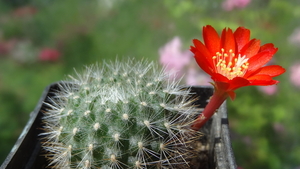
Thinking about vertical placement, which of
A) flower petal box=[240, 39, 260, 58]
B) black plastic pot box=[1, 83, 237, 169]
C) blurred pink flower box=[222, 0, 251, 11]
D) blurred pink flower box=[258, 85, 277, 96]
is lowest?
black plastic pot box=[1, 83, 237, 169]

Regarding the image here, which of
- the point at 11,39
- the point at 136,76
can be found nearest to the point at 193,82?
the point at 136,76

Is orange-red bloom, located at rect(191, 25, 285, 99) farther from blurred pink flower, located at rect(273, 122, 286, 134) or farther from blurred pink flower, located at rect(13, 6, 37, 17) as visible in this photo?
blurred pink flower, located at rect(13, 6, 37, 17)

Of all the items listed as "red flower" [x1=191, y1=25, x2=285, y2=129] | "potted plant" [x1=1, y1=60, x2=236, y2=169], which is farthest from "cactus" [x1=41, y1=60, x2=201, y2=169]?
"red flower" [x1=191, y1=25, x2=285, y2=129]

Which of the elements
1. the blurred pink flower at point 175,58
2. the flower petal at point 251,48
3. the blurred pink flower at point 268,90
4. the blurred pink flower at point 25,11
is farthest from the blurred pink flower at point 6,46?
the flower petal at point 251,48

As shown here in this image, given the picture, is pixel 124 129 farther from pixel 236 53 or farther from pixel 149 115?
pixel 236 53

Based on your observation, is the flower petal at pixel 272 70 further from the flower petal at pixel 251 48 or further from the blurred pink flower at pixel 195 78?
the blurred pink flower at pixel 195 78

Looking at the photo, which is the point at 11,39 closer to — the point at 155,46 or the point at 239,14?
the point at 155,46
